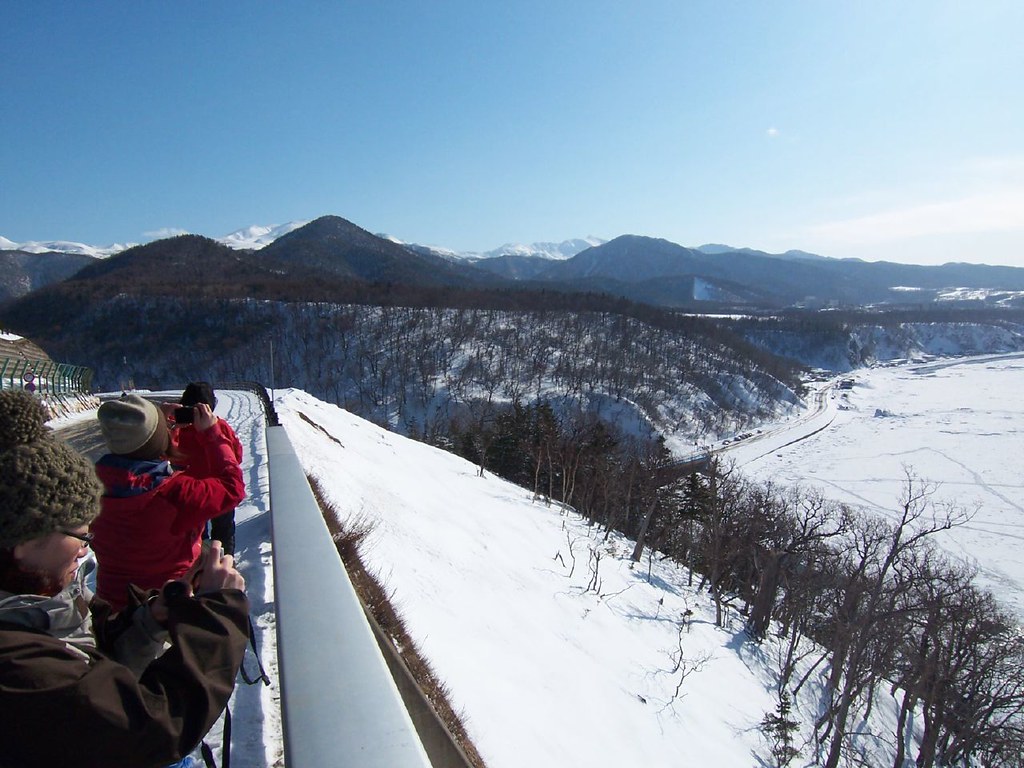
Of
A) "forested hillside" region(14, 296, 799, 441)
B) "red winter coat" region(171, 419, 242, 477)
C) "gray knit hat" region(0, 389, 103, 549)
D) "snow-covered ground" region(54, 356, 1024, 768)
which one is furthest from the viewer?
"forested hillside" region(14, 296, 799, 441)

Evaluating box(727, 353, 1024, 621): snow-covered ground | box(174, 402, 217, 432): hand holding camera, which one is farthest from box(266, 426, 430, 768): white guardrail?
box(727, 353, 1024, 621): snow-covered ground

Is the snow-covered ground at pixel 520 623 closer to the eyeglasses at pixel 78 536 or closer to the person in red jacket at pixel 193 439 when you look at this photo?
the eyeglasses at pixel 78 536

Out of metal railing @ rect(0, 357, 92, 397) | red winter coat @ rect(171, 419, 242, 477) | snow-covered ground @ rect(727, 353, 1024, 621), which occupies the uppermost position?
red winter coat @ rect(171, 419, 242, 477)

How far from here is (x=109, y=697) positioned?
1303 millimetres

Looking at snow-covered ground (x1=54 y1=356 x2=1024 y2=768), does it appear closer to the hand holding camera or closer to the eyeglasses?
the eyeglasses

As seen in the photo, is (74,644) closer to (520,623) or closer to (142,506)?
(142,506)

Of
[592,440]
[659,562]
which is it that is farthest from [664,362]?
→ [659,562]

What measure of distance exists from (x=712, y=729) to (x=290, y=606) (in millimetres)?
10755

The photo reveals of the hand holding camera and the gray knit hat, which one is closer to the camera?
the gray knit hat

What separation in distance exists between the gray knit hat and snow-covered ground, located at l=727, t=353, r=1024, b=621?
156ft

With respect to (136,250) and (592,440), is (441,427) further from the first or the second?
(136,250)

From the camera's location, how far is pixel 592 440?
3728 centimetres

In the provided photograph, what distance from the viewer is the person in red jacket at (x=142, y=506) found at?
262 centimetres

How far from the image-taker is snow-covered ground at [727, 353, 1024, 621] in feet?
155
